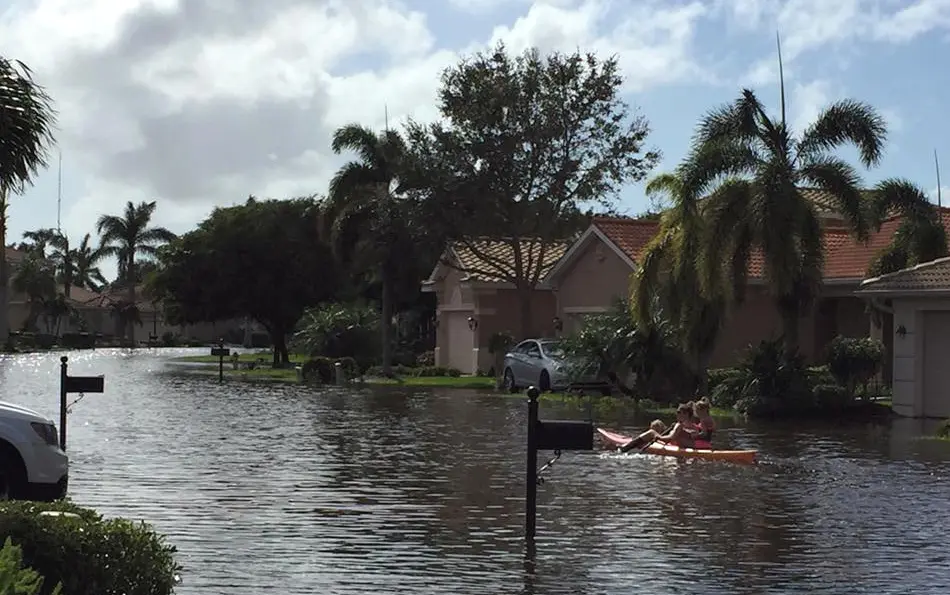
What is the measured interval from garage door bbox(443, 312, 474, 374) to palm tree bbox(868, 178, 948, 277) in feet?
67.9

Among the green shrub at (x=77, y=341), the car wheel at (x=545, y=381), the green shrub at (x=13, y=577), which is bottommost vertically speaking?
the green shrub at (x=13, y=577)

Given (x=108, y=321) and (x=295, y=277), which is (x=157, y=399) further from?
(x=108, y=321)

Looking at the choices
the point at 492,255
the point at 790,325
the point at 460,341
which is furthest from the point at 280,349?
the point at 790,325

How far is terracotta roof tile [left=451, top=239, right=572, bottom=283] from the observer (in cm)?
5147

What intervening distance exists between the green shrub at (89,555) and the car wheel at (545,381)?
3163cm

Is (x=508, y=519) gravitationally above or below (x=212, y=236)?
below

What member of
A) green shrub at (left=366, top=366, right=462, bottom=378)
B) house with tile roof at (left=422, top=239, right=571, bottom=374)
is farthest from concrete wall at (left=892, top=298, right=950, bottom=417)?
green shrub at (left=366, top=366, right=462, bottom=378)

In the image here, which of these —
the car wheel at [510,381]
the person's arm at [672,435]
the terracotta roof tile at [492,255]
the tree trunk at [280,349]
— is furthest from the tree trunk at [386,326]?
the person's arm at [672,435]

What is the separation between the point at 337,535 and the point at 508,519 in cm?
207

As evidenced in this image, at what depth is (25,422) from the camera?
1333 centimetres

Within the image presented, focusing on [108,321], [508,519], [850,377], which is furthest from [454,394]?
[108,321]

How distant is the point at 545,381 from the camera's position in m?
39.2

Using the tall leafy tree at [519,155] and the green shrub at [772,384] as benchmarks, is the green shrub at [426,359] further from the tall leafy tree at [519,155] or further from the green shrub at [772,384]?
the green shrub at [772,384]

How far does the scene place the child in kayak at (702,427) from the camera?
2145 centimetres
